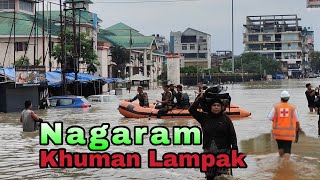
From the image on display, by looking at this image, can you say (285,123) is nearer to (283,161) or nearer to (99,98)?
(283,161)

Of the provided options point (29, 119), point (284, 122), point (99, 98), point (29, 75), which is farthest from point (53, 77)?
point (284, 122)

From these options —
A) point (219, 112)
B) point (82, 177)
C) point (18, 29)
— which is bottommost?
point (82, 177)

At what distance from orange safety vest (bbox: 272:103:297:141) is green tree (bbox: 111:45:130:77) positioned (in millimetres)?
67155

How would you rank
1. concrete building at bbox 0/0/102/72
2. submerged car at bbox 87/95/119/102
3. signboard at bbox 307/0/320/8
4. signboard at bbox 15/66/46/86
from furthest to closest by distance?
concrete building at bbox 0/0/102/72, signboard at bbox 307/0/320/8, submerged car at bbox 87/95/119/102, signboard at bbox 15/66/46/86

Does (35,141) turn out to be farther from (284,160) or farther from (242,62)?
(242,62)

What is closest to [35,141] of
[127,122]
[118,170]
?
[118,170]

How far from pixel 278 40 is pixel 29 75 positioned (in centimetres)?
12908

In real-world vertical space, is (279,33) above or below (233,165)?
above

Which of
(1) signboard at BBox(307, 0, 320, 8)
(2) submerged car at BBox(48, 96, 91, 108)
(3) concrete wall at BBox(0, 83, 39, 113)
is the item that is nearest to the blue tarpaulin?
(3) concrete wall at BBox(0, 83, 39, 113)

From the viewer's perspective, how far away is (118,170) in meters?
10.2

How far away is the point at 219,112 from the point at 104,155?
12.8 ft

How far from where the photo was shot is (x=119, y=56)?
76750 millimetres

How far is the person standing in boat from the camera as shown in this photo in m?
6.55

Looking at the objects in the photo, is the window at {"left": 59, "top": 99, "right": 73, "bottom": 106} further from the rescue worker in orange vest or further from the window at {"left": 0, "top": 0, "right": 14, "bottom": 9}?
the window at {"left": 0, "top": 0, "right": 14, "bottom": 9}
